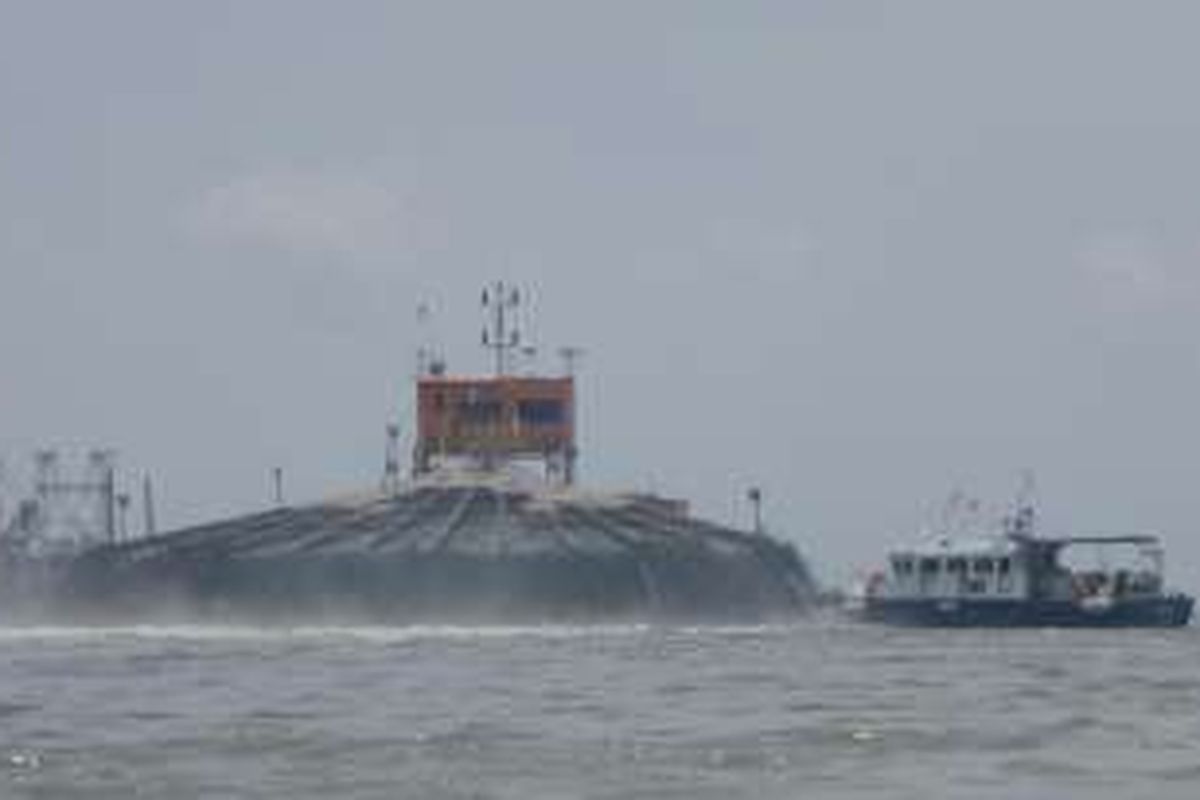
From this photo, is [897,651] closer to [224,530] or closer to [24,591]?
[224,530]

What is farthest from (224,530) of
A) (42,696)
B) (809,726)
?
(809,726)

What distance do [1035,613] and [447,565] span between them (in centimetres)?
2332

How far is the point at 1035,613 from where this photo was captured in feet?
492

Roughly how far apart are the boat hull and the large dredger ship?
30.0ft

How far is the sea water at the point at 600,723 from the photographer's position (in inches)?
2186

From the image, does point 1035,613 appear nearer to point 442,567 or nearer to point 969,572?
point 969,572

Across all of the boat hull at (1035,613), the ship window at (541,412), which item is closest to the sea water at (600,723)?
the boat hull at (1035,613)

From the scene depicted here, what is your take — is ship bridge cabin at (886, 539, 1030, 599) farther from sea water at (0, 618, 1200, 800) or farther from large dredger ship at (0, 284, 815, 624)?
sea water at (0, 618, 1200, 800)

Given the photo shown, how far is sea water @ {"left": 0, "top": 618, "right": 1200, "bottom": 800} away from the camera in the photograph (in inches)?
2186

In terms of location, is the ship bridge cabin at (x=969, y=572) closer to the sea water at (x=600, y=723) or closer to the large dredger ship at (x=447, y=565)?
the large dredger ship at (x=447, y=565)

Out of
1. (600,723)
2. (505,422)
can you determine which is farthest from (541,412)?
(600,723)

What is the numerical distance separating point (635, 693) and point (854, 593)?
92641 mm

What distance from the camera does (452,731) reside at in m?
66.6

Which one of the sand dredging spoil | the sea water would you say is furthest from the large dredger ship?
the sea water
